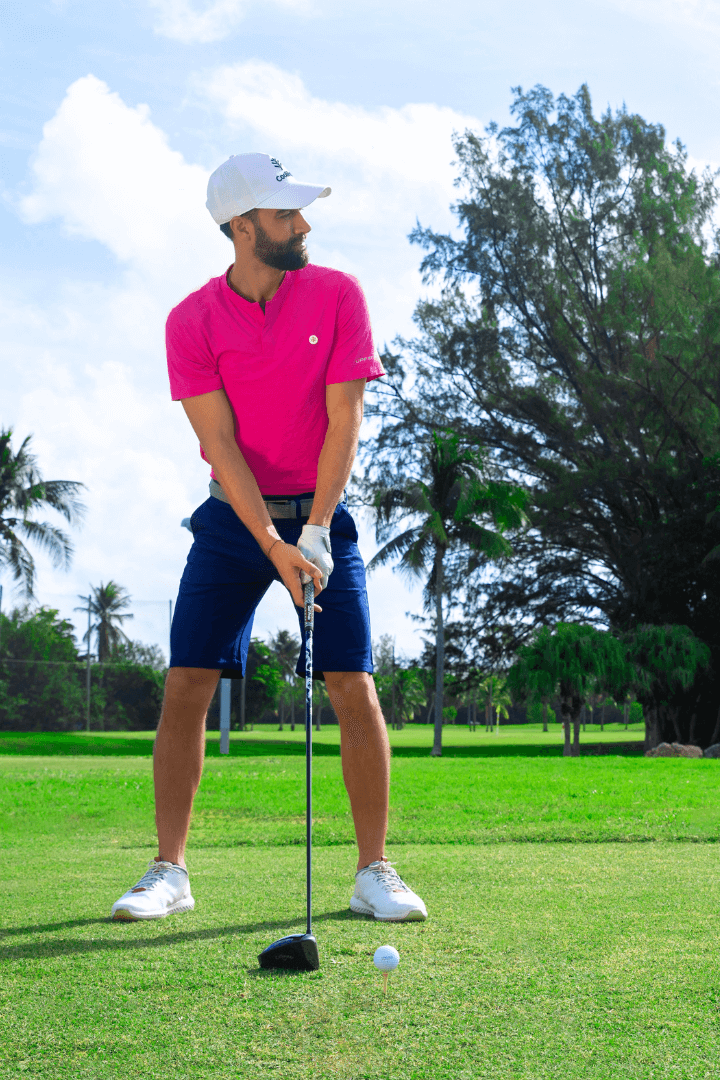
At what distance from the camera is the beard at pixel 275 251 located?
338cm

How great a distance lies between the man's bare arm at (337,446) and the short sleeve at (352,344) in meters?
0.04

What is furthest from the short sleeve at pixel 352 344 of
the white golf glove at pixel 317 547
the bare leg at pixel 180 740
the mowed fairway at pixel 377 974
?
A: the mowed fairway at pixel 377 974

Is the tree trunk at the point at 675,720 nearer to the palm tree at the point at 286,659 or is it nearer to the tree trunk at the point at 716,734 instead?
the tree trunk at the point at 716,734

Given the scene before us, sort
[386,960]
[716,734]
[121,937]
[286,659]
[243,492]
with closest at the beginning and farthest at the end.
→ [386,960]
[121,937]
[243,492]
[716,734]
[286,659]

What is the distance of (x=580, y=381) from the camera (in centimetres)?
2797

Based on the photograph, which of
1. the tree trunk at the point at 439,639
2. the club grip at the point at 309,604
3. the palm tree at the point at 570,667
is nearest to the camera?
the club grip at the point at 309,604

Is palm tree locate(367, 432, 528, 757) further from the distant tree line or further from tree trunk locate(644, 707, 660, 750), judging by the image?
the distant tree line

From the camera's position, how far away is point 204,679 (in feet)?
11.1

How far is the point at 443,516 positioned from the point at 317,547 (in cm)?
2914

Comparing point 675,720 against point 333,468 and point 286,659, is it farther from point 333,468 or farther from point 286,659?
point 286,659

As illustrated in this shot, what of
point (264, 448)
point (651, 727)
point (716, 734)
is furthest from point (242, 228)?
point (651, 727)

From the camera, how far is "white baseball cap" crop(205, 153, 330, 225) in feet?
10.9

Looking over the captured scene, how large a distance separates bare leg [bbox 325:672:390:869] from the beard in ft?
4.56

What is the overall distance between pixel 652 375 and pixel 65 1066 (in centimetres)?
2713
